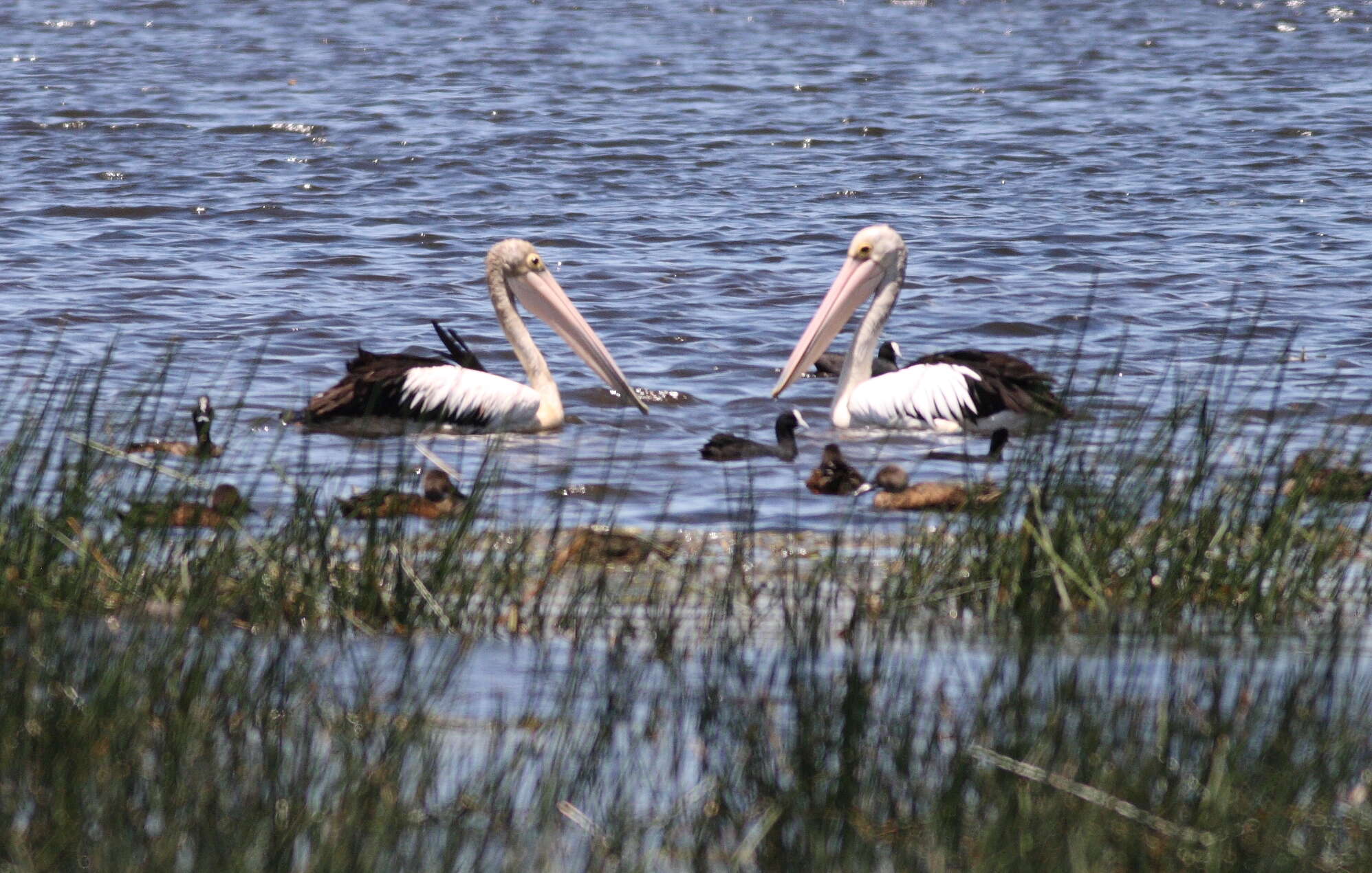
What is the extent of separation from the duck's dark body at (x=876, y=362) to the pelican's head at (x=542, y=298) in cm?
129

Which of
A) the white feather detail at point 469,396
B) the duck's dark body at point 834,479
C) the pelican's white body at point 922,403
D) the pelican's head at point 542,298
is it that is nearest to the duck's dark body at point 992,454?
the pelican's white body at point 922,403

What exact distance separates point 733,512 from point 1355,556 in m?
2.35

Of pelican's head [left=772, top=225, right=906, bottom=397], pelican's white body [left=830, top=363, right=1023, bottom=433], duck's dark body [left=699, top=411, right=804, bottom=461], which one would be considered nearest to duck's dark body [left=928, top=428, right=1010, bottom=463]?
pelican's white body [left=830, top=363, right=1023, bottom=433]

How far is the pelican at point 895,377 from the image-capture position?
343 inches

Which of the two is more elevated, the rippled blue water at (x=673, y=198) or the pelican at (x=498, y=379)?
the pelican at (x=498, y=379)

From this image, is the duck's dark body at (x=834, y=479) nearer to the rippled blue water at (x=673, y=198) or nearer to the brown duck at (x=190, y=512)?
the rippled blue water at (x=673, y=198)

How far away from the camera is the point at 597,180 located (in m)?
17.1

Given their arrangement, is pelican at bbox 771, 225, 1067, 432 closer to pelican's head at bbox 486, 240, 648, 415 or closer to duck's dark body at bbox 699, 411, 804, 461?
duck's dark body at bbox 699, 411, 804, 461

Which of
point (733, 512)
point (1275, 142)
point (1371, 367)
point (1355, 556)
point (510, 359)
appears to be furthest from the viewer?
point (1275, 142)

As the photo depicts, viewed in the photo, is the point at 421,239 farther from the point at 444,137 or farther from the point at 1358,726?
the point at 1358,726

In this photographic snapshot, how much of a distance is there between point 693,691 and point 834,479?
295 centimetres

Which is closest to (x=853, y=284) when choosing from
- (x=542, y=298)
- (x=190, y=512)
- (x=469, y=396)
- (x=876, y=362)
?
(x=876, y=362)

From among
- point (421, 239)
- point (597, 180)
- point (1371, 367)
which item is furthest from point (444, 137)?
point (1371, 367)

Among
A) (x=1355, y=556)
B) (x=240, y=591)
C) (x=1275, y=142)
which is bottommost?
(x=1275, y=142)
